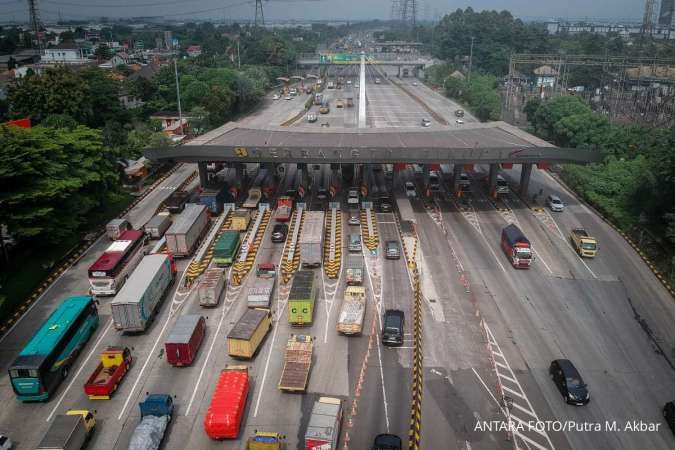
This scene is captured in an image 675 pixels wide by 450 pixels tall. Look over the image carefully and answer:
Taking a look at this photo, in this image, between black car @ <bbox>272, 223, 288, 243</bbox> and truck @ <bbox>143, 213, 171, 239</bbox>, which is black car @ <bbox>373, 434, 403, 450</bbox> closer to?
black car @ <bbox>272, 223, 288, 243</bbox>

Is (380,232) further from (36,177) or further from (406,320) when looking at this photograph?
(36,177)

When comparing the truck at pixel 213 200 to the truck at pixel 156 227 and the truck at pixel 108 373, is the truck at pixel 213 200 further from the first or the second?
the truck at pixel 108 373

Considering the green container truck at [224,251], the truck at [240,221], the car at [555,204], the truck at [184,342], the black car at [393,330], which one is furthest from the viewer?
the car at [555,204]

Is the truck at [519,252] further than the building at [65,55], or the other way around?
the building at [65,55]

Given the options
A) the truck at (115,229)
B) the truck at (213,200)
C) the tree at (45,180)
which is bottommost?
the truck at (115,229)

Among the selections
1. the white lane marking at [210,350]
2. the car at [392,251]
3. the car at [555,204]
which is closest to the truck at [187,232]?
the white lane marking at [210,350]

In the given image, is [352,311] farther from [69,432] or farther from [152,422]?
[69,432]

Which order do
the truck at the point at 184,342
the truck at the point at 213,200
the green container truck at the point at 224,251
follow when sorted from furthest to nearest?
1. the truck at the point at 213,200
2. the green container truck at the point at 224,251
3. the truck at the point at 184,342

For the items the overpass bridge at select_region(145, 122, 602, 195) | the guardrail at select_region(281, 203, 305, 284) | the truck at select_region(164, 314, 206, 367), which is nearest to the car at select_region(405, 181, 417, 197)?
the overpass bridge at select_region(145, 122, 602, 195)
